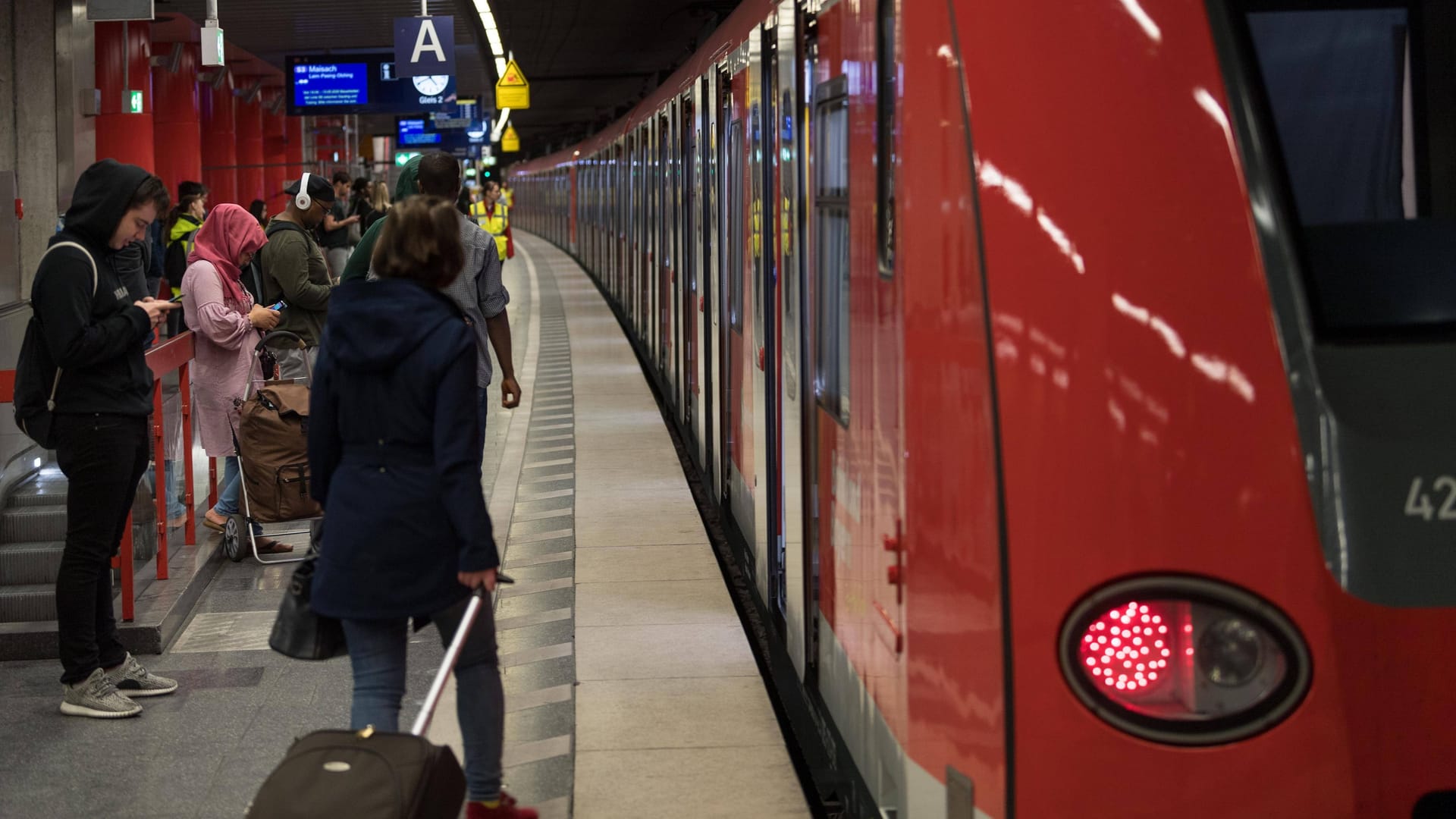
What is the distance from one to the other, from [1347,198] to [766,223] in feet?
10.8

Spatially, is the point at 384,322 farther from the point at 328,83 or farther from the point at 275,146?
the point at 275,146

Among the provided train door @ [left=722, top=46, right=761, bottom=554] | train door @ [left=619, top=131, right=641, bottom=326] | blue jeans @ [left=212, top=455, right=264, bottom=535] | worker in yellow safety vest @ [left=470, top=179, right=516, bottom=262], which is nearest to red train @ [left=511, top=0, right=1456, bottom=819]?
train door @ [left=722, top=46, right=761, bottom=554]

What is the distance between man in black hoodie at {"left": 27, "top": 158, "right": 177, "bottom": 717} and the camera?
5.22 meters

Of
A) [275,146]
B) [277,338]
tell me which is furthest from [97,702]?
[275,146]

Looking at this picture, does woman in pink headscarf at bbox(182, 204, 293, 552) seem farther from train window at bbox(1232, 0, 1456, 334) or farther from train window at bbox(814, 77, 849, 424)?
train window at bbox(1232, 0, 1456, 334)

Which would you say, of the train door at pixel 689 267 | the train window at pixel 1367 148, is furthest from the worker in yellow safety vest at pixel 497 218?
the train window at pixel 1367 148

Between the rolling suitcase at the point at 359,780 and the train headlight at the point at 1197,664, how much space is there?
1405 mm

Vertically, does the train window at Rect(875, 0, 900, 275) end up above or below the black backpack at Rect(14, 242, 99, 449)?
above

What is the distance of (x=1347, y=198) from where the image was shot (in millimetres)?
2881

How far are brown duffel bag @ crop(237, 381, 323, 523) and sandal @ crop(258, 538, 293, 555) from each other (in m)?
0.71

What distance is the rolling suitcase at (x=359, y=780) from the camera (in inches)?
127

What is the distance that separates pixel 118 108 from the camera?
18.9 meters

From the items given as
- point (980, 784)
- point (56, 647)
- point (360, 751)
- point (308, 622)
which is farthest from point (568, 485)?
point (980, 784)

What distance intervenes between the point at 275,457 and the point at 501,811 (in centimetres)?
350
